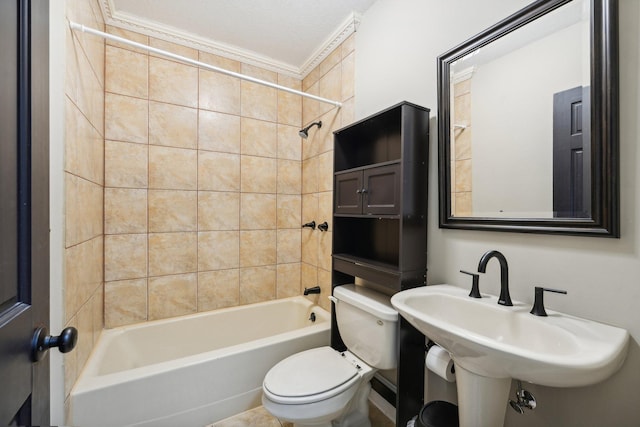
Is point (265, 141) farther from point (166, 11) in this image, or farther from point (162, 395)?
point (162, 395)

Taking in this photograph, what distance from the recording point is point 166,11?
1.80 meters

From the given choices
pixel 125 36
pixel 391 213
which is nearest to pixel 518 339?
pixel 391 213

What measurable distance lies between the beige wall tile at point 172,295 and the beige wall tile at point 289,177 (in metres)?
1.00

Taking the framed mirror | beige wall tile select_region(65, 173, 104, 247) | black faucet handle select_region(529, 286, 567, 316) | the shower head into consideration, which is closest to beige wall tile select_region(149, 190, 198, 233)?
beige wall tile select_region(65, 173, 104, 247)

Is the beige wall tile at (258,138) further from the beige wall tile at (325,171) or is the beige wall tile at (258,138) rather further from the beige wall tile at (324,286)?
the beige wall tile at (324,286)

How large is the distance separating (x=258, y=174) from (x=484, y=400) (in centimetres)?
200

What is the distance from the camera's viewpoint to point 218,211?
218 centimetres

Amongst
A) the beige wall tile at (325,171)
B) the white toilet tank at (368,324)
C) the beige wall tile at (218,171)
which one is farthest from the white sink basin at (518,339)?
the beige wall tile at (218,171)

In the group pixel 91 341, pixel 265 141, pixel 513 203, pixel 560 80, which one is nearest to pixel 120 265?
pixel 91 341

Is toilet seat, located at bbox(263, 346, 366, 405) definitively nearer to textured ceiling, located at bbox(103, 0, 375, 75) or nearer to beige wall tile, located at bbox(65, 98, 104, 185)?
beige wall tile, located at bbox(65, 98, 104, 185)

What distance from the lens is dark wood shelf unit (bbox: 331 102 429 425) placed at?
1.28m

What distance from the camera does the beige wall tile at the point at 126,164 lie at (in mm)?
1827

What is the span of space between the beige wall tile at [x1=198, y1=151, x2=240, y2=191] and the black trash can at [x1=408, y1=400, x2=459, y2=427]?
1860 millimetres

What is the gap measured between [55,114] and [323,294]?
184cm
